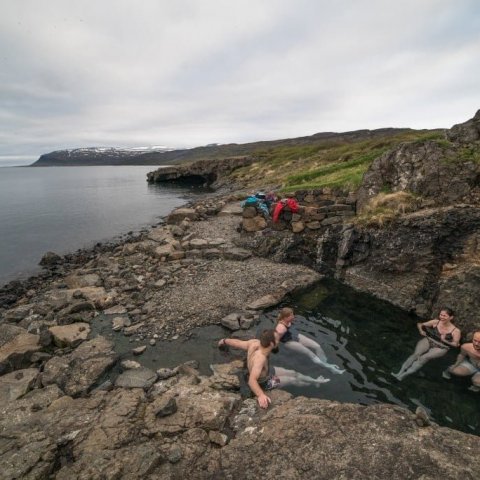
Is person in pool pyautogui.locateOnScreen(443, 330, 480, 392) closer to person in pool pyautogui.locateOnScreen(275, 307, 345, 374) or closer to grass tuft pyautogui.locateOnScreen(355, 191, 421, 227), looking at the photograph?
person in pool pyautogui.locateOnScreen(275, 307, 345, 374)

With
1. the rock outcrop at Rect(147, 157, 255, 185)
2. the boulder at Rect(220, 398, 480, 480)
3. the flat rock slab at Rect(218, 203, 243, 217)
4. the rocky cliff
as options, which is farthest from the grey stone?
the rock outcrop at Rect(147, 157, 255, 185)

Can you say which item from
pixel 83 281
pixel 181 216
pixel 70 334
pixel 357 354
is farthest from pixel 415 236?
pixel 181 216

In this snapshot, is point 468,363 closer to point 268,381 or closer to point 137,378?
point 268,381

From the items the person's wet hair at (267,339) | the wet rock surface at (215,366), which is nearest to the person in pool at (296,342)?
the person's wet hair at (267,339)

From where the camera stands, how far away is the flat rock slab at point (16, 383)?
36.9 feet

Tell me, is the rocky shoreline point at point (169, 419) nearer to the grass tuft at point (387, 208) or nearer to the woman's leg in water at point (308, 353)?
the woman's leg in water at point (308, 353)

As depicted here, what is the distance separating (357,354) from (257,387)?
489 cm

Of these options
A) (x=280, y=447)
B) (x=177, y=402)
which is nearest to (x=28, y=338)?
(x=177, y=402)

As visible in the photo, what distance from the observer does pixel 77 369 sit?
40.7ft

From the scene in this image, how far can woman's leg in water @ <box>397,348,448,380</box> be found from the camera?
1209 cm

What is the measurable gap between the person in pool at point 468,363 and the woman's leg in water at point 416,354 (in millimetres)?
1002

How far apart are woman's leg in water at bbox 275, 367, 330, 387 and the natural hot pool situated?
0.19 metres

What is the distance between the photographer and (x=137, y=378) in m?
11.7

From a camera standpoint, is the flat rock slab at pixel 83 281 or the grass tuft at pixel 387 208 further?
the flat rock slab at pixel 83 281
